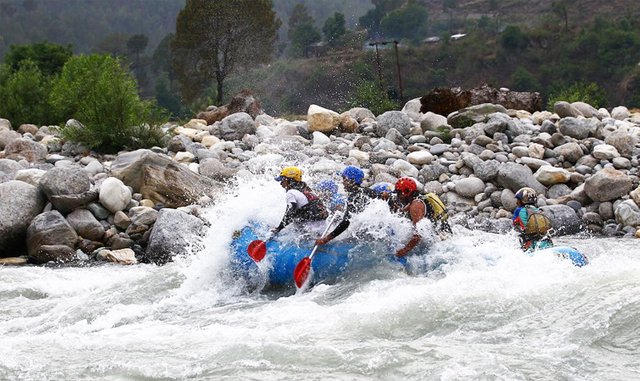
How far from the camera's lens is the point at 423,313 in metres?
6.03

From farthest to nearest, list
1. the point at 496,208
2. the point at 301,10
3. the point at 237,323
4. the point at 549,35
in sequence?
the point at 301,10, the point at 549,35, the point at 496,208, the point at 237,323

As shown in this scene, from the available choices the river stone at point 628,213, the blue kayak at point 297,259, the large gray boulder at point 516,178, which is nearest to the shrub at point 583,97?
the large gray boulder at point 516,178

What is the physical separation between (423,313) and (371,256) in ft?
6.01

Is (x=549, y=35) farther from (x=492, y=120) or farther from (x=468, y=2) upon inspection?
(x=492, y=120)

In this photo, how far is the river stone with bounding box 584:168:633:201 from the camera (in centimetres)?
1165

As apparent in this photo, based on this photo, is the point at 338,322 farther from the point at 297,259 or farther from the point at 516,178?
the point at 516,178

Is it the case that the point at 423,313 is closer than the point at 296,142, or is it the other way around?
the point at 423,313

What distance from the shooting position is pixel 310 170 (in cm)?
1278

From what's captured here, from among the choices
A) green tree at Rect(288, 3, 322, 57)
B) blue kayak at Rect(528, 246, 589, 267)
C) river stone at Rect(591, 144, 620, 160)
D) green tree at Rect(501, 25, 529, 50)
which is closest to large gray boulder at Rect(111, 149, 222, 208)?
blue kayak at Rect(528, 246, 589, 267)

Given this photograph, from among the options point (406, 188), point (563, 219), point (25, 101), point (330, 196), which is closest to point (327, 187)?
point (330, 196)

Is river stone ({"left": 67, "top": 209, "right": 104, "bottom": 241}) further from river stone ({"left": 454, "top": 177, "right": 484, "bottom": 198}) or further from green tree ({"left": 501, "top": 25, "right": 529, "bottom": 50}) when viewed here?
green tree ({"left": 501, "top": 25, "right": 529, "bottom": 50})

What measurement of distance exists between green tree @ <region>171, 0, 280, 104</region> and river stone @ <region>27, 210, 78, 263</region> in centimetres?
1718

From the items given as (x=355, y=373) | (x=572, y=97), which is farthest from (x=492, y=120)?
(x=355, y=373)

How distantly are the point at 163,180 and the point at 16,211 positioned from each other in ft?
6.92
